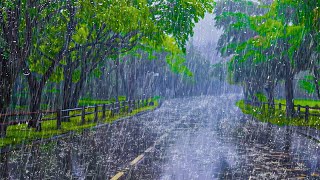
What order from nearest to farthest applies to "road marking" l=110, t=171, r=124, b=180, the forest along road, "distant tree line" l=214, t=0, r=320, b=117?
1. "road marking" l=110, t=171, r=124, b=180
2. the forest along road
3. "distant tree line" l=214, t=0, r=320, b=117

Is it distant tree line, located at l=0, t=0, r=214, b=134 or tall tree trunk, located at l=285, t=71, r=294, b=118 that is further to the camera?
tall tree trunk, located at l=285, t=71, r=294, b=118

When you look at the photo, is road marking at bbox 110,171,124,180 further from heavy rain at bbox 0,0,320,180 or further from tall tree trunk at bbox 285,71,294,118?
tall tree trunk at bbox 285,71,294,118

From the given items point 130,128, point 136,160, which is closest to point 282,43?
point 130,128

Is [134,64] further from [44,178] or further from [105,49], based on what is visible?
[44,178]

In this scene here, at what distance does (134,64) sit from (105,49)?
2141 centimetres

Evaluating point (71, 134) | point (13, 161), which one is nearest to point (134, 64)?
point (71, 134)

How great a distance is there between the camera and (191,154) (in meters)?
13.1

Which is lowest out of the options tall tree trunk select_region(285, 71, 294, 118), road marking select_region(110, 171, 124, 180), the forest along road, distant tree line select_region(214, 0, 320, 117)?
the forest along road

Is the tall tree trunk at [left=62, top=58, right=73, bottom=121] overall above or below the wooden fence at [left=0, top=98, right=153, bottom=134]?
above

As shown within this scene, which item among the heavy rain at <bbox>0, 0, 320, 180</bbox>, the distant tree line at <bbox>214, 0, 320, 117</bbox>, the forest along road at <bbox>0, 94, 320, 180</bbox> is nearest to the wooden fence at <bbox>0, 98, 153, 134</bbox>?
the heavy rain at <bbox>0, 0, 320, 180</bbox>

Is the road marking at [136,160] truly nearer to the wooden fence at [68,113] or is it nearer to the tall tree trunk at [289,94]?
the wooden fence at [68,113]

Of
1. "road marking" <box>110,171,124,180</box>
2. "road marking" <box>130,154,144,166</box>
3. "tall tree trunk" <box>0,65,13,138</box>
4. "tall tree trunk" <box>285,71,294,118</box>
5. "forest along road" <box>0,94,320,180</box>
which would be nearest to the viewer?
"road marking" <box>110,171,124,180</box>

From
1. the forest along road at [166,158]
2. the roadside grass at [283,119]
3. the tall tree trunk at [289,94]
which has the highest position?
the tall tree trunk at [289,94]

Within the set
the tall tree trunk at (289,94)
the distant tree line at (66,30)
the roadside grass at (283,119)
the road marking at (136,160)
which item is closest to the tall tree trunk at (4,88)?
the distant tree line at (66,30)
